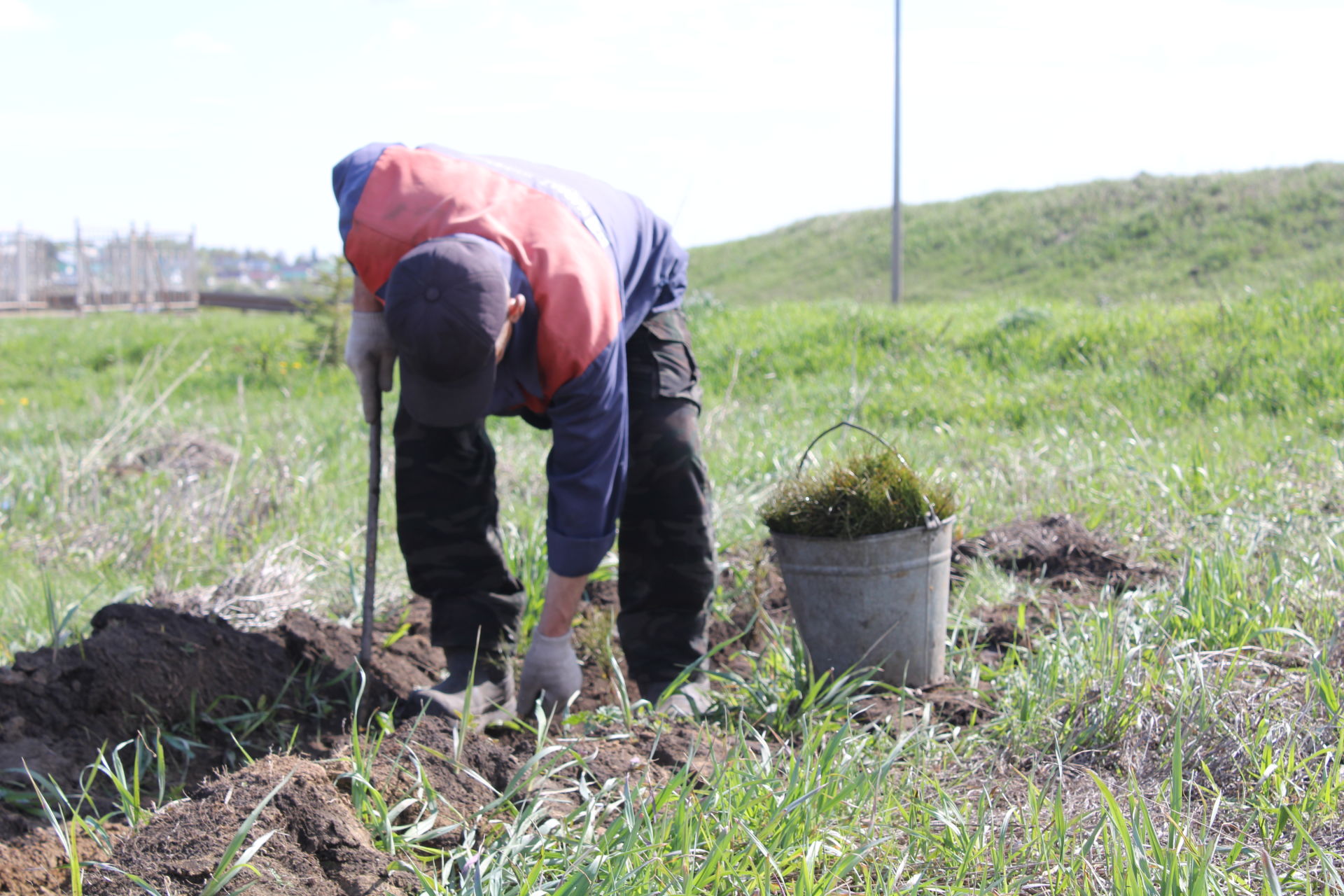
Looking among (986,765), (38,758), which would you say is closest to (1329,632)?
(986,765)

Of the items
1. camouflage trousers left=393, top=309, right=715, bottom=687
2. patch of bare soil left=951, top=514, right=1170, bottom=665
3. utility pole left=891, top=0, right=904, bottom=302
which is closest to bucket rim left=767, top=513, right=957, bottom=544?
camouflage trousers left=393, top=309, right=715, bottom=687

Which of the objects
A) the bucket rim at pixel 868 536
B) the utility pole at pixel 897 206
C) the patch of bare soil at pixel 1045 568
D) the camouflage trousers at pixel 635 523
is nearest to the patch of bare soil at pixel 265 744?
the camouflage trousers at pixel 635 523

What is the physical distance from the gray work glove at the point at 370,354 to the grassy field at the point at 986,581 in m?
0.87

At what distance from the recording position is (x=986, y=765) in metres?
2.16

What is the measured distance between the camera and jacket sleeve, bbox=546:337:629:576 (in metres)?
2.21

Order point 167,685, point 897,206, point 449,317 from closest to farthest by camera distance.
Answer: point 449,317, point 167,685, point 897,206

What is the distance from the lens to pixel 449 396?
208 cm

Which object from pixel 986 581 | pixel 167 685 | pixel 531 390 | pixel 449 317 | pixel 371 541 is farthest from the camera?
pixel 986 581

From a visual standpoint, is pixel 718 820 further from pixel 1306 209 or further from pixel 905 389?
pixel 1306 209

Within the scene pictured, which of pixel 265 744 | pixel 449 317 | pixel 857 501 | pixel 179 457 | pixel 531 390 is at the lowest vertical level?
pixel 265 744

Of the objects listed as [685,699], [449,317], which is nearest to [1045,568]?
[685,699]

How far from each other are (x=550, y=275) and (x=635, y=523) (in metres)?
0.87

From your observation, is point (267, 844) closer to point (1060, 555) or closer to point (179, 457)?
point (1060, 555)

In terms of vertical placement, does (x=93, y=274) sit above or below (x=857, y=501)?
above
